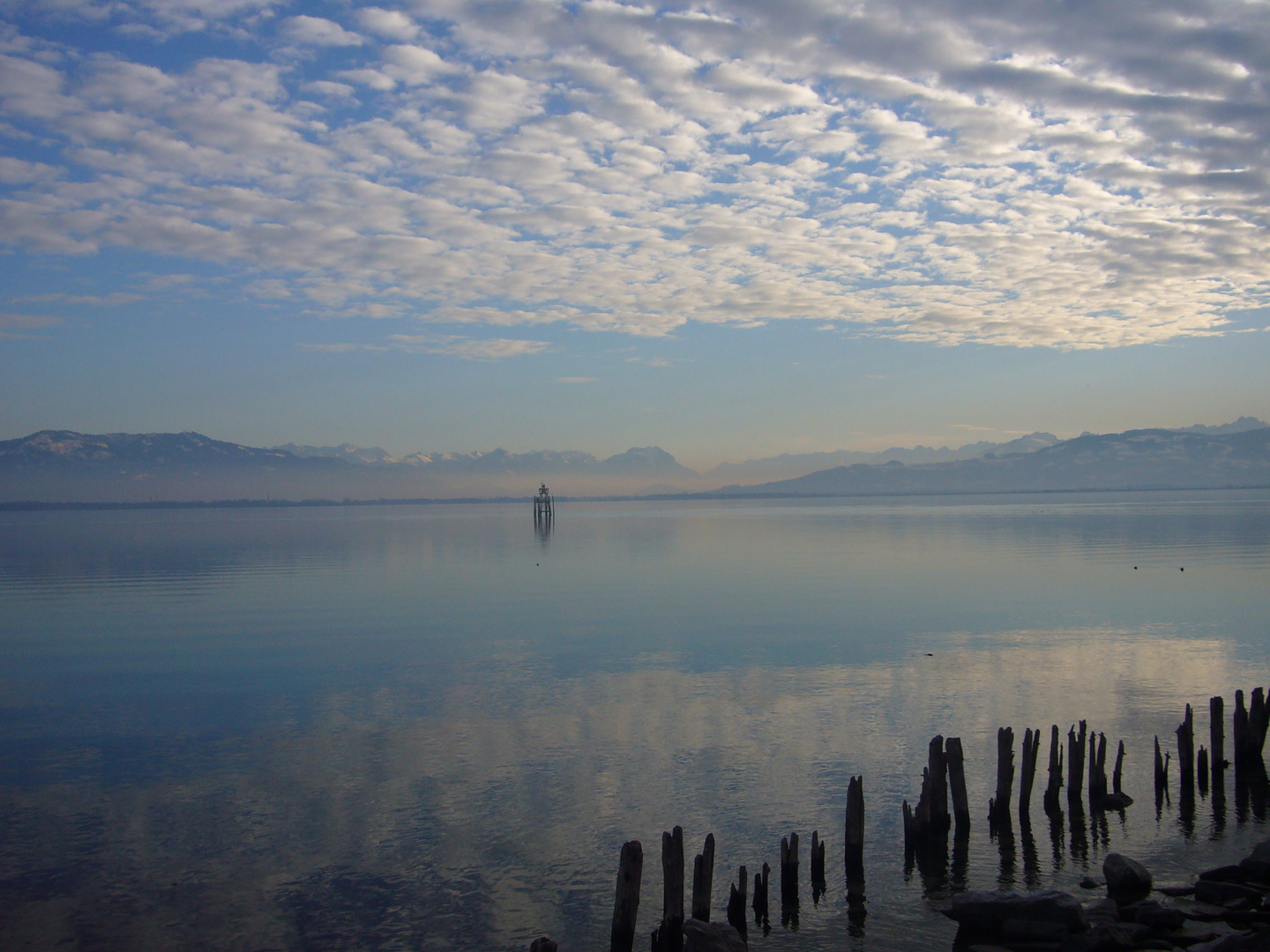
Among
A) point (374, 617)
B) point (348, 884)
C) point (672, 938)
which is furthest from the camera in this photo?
point (374, 617)

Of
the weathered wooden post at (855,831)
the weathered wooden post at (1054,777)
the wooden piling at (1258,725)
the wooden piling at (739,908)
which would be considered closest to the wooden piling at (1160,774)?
the weathered wooden post at (1054,777)

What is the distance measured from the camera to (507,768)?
20031 millimetres

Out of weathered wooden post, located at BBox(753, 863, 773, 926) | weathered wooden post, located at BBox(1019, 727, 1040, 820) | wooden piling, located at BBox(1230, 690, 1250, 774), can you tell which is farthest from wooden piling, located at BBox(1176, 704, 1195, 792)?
weathered wooden post, located at BBox(753, 863, 773, 926)

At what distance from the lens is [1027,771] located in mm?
17297

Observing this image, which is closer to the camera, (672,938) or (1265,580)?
(672,938)

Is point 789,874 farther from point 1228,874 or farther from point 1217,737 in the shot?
point 1217,737

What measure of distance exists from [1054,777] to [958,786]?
9.34 feet

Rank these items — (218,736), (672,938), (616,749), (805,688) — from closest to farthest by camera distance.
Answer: (672,938), (616,749), (218,736), (805,688)

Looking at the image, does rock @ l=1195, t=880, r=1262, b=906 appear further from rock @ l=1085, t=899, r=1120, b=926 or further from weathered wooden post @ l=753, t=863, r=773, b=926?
weathered wooden post @ l=753, t=863, r=773, b=926

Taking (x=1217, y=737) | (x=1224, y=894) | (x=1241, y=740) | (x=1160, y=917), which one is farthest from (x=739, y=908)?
(x=1241, y=740)

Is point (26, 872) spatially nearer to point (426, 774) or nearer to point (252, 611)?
point (426, 774)

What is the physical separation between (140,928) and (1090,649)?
1145 inches

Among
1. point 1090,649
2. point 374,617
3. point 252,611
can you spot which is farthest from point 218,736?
point 1090,649

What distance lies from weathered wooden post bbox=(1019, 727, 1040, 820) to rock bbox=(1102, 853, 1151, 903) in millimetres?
2767
